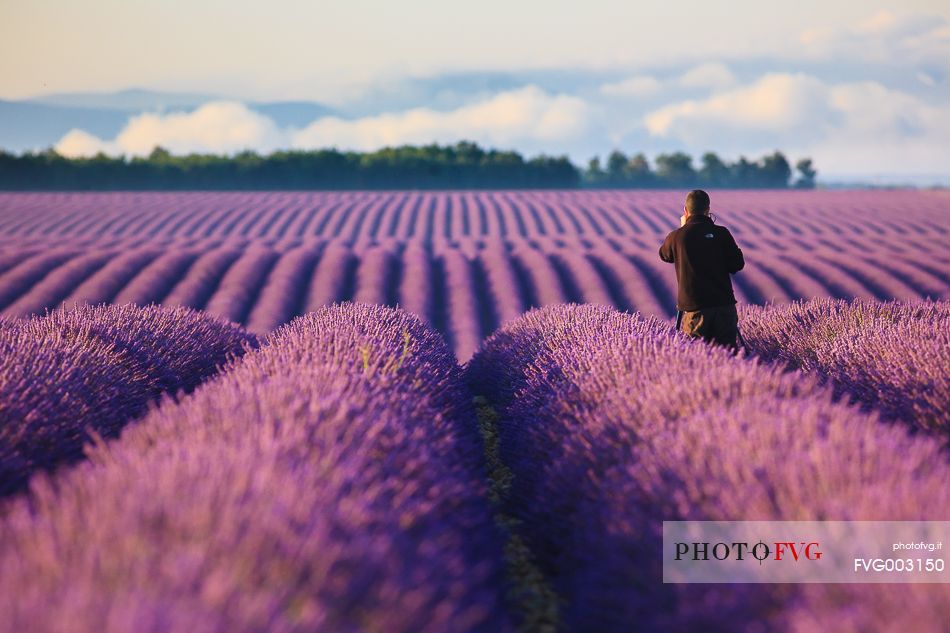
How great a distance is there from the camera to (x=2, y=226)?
30984mm

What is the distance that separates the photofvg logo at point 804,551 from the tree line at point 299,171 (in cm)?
5394

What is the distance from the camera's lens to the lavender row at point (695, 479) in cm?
226

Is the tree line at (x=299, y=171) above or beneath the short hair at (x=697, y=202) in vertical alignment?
above

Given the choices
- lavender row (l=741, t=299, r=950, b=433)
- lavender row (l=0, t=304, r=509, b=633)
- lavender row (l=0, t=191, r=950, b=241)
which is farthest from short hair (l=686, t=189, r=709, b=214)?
lavender row (l=0, t=191, r=950, b=241)

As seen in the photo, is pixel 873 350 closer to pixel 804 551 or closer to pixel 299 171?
pixel 804 551

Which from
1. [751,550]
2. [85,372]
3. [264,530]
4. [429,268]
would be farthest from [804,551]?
[429,268]

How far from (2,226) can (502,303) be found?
25388 millimetres

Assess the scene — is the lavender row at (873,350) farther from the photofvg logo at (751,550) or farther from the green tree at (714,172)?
the green tree at (714,172)

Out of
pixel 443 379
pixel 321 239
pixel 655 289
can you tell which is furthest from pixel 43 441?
pixel 321 239

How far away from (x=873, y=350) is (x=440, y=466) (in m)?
3.42

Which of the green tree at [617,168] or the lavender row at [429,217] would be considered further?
the green tree at [617,168]

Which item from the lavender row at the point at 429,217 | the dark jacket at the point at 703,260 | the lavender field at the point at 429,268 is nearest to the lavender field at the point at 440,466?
the dark jacket at the point at 703,260

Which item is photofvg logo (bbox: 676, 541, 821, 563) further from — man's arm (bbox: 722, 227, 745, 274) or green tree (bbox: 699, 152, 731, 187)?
green tree (bbox: 699, 152, 731, 187)

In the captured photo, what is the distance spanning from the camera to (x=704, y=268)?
5.36 m
